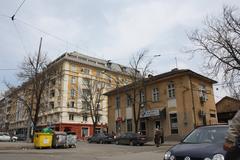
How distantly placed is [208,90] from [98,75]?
39979mm

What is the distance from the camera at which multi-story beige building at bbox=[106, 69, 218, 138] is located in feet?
106

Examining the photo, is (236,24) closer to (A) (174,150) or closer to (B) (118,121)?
(A) (174,150)

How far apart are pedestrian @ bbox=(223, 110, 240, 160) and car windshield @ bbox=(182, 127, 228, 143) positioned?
1.68m

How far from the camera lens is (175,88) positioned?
111 feet

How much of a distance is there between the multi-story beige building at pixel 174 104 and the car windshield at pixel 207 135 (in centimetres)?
2532

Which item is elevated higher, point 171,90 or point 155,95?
point 171,90

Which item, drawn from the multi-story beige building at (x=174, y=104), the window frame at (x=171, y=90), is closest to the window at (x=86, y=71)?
the multi-story beige building at (x=174, y=104)

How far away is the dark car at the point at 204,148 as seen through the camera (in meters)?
5.09

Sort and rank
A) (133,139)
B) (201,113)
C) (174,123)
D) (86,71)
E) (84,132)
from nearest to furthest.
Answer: (133,139), (201,113), (174,123), (84,132), (86,71)

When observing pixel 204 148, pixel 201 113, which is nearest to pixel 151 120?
pixel 201 113

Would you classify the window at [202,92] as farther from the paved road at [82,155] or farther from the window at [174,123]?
the paved road at [82,155]

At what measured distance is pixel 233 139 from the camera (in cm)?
415

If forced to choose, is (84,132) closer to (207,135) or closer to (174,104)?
(174,104)

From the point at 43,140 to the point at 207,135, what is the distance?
18.9 metres
